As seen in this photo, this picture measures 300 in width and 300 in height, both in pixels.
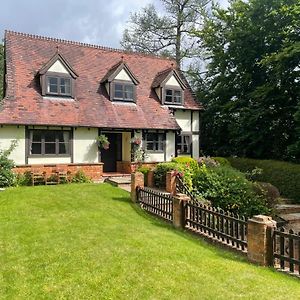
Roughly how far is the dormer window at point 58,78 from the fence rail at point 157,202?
10.1 metres

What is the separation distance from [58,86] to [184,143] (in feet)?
32.9

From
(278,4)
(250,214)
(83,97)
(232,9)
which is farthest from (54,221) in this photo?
(232,9)

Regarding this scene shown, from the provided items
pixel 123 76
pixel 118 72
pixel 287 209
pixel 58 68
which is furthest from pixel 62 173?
pixel 287 209

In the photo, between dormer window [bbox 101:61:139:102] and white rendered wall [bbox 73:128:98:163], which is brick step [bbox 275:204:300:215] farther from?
dormer window [bbox 101:61:139:102]

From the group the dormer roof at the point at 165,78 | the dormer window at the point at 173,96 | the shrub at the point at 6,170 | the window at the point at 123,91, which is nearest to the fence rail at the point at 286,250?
the shrub at the point at 6,170

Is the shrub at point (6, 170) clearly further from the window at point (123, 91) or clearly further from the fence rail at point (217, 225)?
the fence rail at point (217, 225)

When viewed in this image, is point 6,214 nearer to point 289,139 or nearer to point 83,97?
point 83,97

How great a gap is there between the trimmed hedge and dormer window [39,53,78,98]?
12570 millimetres

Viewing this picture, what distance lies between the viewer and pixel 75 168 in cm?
2038

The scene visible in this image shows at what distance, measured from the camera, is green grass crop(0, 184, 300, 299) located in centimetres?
581

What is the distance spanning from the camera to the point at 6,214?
37.1 feet

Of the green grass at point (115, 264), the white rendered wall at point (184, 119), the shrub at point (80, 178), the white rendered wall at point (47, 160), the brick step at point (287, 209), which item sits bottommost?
the brick step at point (287, 209)

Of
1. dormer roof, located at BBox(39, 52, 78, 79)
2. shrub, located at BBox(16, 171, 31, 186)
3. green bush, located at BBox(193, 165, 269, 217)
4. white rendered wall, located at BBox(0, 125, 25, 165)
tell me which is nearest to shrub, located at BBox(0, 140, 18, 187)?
shrub, located at BBox(16, 171, 31, 186)

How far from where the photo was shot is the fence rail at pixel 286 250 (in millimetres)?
7422
